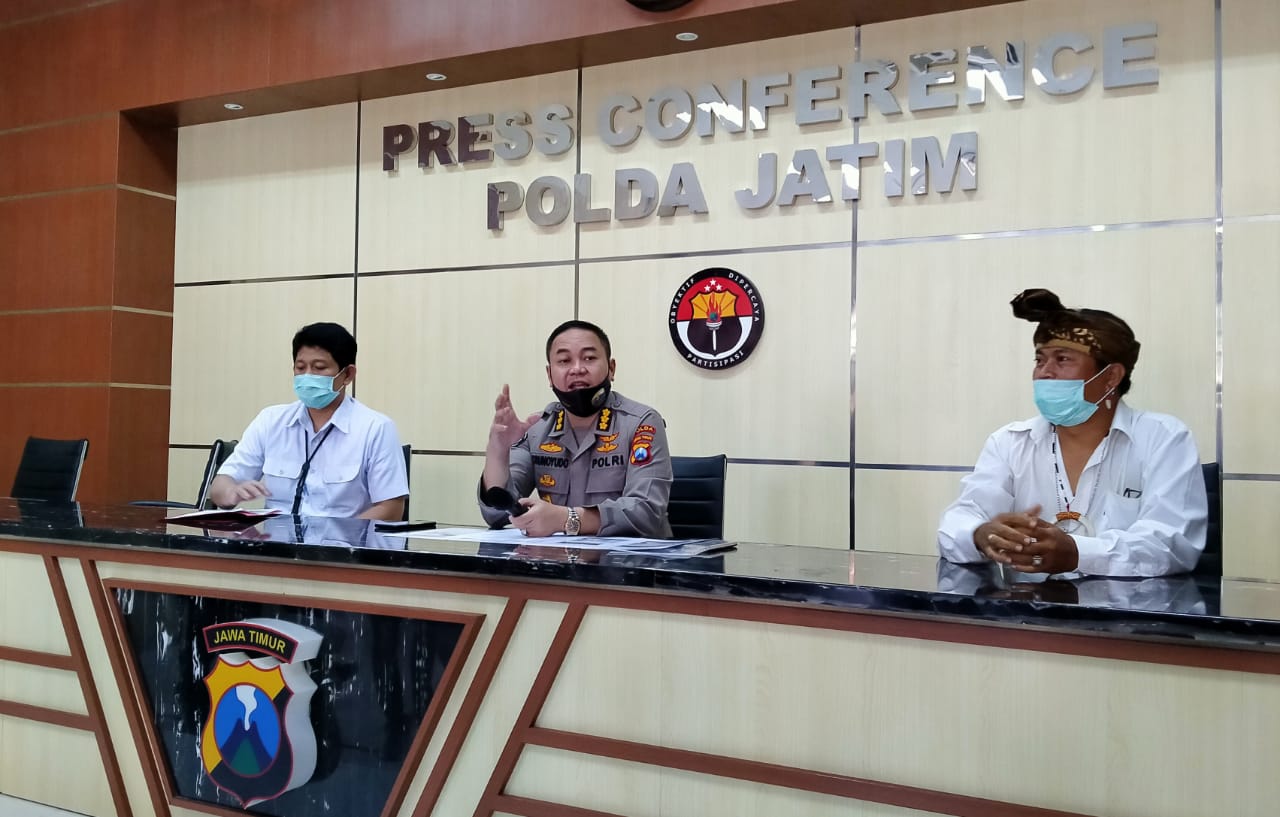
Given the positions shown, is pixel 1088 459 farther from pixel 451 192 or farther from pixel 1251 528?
pixel 451 192

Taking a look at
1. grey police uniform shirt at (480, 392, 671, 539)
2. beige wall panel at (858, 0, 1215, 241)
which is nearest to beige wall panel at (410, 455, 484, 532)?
grey police uniform shirt at (480, 392, 671, 539)

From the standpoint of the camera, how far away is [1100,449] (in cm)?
245

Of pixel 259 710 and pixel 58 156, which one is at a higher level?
pixel 58 156

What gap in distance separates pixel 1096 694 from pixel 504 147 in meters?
4.08

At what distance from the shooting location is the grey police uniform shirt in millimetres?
2939

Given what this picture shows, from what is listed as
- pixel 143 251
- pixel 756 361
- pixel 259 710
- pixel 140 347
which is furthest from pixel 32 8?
pixel 259 710

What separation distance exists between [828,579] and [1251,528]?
8.69ft

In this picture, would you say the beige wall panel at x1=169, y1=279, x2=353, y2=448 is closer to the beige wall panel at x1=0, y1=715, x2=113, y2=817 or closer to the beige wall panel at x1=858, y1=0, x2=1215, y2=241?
the beige wall panel at x1=858, y1=0, x2=1215, y2=241

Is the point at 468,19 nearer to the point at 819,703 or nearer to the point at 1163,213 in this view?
the point at 1163,213

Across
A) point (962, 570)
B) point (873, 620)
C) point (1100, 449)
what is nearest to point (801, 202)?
point (1100, 449)

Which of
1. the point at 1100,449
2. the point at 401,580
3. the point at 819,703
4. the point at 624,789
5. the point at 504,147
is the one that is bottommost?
the point at 624,789

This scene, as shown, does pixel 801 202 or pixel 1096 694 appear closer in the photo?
pixel 1096 694

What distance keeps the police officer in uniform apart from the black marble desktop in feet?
1.96

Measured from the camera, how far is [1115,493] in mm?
2412
